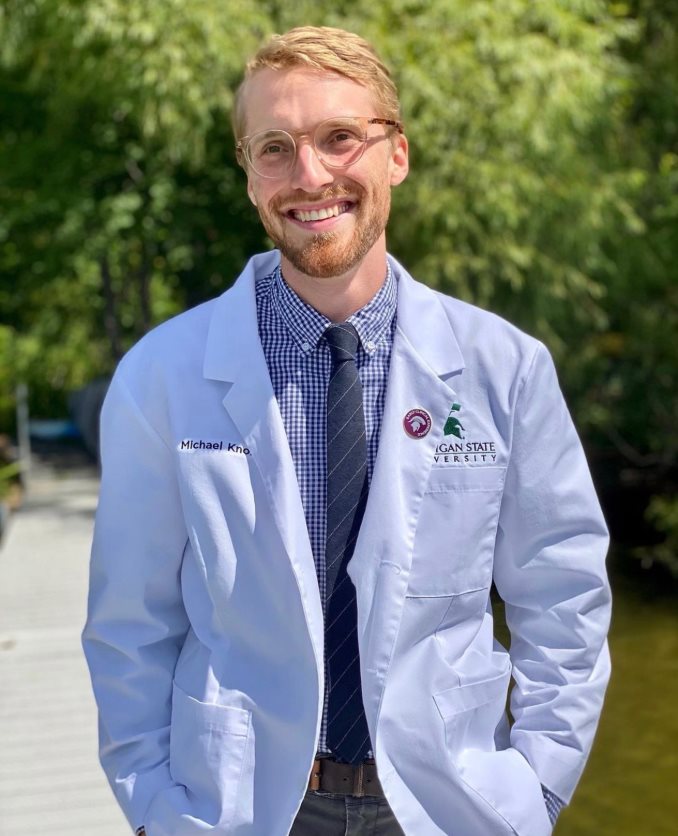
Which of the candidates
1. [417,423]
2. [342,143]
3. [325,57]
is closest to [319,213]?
[342,143]

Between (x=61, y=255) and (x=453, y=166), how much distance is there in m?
4.90

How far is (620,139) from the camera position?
43.4 ft

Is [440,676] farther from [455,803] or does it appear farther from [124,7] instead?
[124,7]

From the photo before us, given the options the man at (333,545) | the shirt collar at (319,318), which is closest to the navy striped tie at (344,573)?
the man at (333,545)

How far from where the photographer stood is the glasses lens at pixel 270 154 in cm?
182

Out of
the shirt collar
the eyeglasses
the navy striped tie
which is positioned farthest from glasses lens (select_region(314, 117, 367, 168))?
the navy striped tie

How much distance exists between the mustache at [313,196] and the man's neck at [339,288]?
0.33 feet

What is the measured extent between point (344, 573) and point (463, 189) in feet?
31.5

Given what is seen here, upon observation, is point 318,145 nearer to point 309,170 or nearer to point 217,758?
point 309,170

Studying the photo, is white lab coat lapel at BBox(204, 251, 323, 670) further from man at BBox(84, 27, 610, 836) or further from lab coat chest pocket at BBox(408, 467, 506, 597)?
lab coat chest pocket at BBox(408, 467, 506, 597)

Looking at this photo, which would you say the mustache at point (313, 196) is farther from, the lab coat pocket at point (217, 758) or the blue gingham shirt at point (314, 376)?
the lab coat pocket at point (217, 758)

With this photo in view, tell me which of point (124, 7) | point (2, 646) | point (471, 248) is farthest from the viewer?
point (471, 248)

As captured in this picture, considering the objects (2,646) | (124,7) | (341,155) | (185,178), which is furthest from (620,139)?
(341,155)

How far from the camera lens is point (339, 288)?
1.90 meters
